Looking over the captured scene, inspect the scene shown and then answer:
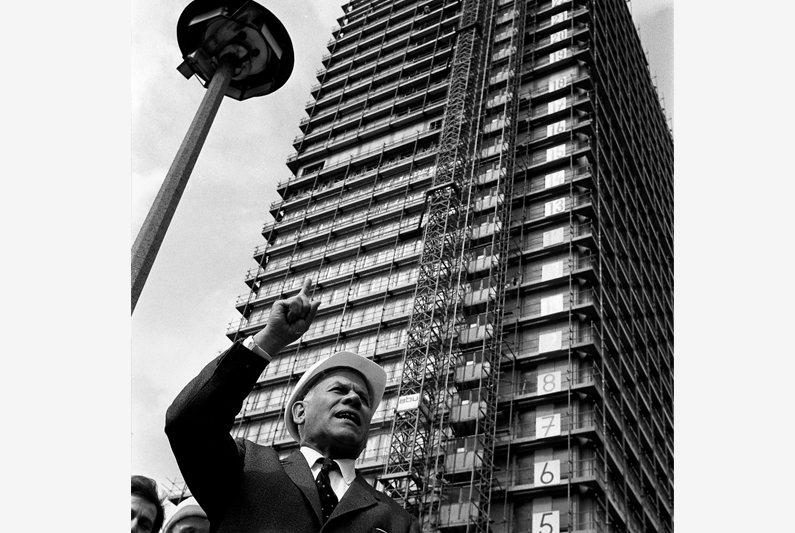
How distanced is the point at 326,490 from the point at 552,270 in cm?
3109

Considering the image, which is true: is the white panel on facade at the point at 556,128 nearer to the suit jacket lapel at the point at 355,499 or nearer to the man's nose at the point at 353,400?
the man's nose at the point at 353,400

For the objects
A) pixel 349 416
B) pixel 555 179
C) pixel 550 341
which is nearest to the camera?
pixel 349 416

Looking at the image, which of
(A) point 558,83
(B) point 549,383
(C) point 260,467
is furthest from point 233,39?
(A) point 558,83

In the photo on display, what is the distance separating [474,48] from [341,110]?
10938mm

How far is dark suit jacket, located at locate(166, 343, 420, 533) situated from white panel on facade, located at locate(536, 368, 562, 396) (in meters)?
27.3

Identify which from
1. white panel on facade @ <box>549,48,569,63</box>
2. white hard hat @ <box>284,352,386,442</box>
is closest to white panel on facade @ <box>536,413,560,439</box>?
white panel on facade @ <box>549,48,569,63</box>

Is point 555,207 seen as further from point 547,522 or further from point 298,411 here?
point 298,411

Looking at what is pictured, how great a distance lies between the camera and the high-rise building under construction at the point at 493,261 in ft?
97.4

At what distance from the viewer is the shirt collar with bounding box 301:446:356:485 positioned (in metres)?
3.93

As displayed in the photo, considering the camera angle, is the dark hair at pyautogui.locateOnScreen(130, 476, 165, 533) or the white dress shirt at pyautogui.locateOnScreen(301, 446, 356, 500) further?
the dark hair at pyautogui.locateOnScreen(130, 476, 165, 533)

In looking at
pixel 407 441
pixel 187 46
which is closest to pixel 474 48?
pixel 407 441

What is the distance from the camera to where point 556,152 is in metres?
38.1

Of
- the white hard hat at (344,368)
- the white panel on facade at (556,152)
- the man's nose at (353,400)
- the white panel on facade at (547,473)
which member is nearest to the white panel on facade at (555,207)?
the white panel on facade at (556,152)

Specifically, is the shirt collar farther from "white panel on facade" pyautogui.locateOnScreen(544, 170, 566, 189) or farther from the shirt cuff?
"white panel on facade" pyautogui.locateOnScreen(544, 170, 566, 189)
